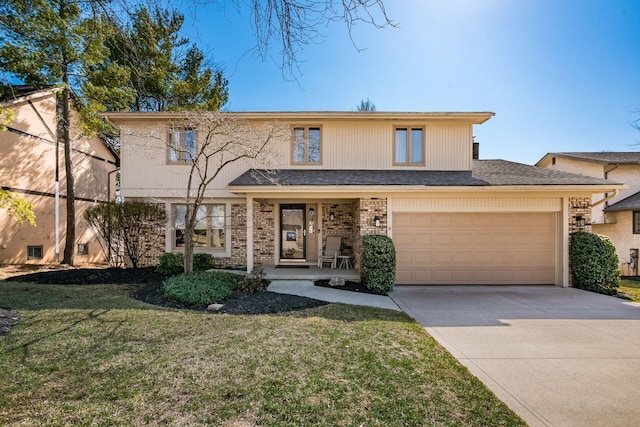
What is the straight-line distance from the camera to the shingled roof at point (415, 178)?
8455mm

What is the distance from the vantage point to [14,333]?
428 cm

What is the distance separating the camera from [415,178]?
9.09m

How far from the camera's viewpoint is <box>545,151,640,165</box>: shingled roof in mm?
14180

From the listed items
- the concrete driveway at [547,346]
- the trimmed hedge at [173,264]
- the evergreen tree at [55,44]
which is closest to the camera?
the concrete driveway at [547,346]

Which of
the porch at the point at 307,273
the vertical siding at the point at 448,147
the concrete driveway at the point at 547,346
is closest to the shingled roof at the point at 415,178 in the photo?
the vertical siding at the point at 448,147

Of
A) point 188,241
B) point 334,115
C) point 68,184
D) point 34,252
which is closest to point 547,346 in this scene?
point 188,241

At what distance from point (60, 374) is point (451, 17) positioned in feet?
17.2

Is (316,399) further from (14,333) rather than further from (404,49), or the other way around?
(14,333)

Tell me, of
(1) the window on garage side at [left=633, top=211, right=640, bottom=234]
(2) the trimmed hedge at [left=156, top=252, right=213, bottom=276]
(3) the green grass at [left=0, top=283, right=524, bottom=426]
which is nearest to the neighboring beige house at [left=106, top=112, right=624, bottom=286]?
(2) the trimmed hedge at [left=156, top=252, right=213, bottom=276]

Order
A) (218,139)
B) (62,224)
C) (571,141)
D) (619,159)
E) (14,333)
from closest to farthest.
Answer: (14,333)
(218,139)
(62,224)
(619,159)
(571,141)

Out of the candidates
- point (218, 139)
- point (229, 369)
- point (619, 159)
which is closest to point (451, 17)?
point (229, 369)

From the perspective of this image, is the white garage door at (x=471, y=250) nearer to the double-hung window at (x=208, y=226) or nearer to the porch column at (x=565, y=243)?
the porch column at (x=565, y=243)

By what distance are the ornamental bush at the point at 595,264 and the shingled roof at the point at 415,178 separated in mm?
1591

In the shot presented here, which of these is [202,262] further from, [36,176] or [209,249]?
[36,176]
